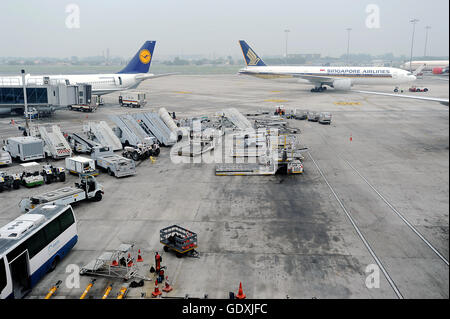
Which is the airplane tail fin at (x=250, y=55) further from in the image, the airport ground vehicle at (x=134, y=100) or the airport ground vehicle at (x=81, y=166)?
the airport ground vehicle at (x=81, y=166)

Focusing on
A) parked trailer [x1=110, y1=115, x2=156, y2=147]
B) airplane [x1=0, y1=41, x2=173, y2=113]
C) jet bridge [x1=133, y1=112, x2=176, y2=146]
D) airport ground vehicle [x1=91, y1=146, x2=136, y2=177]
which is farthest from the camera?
airplane [x1=0, y1=41, x2=173, y2=113]

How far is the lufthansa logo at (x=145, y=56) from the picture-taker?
7294 centimetres

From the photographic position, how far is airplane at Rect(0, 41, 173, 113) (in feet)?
198

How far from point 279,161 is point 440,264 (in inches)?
635

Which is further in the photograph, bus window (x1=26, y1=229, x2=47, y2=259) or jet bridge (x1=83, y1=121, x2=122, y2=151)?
jet bridge (x1=83, y1=121, x2=122, y2=151)

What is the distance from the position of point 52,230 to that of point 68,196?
21.9ft

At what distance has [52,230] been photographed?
52.2 feet

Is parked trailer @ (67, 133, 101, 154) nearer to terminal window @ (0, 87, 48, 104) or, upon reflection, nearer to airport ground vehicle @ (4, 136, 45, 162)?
airport ground vehicle @ (4, 136, 45, 162)

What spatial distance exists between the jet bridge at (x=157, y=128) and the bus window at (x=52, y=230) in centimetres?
2491

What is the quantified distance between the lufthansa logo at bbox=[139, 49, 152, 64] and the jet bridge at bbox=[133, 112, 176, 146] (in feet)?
112

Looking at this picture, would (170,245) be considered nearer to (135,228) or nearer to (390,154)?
(135,228)

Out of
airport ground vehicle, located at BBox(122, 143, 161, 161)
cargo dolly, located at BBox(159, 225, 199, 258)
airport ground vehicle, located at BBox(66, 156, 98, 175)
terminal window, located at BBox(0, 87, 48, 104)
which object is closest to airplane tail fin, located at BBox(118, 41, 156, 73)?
terminal window, located at BBox(0, 87, 48, 104)

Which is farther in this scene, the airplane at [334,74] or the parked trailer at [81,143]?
the airplane at [334,74]

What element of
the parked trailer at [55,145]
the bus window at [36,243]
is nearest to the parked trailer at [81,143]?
the parked trailer at [55,145]
